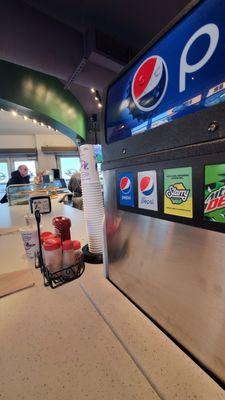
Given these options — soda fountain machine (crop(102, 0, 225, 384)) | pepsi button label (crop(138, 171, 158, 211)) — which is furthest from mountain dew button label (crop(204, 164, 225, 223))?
pepsi button label (crop(138, 171, 158, 211))

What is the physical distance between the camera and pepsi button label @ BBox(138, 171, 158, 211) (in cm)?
42

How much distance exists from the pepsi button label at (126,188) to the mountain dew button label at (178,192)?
0.11 metres

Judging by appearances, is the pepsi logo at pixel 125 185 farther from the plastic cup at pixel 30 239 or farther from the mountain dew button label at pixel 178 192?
the plastic cup at pixel 30 239

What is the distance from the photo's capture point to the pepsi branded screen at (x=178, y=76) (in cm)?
29

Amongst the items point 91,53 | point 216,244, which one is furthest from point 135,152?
point 91,53

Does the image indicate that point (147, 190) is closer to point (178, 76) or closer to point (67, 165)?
point (178, 76)

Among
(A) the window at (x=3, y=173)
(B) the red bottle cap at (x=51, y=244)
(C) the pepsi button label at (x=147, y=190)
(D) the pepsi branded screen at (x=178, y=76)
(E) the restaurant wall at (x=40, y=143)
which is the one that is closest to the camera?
(D) the pepsi branded screen at (x=178, y=76)

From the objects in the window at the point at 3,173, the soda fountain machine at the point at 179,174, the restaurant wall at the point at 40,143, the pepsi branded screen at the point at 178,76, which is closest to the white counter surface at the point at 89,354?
the soda fountain machine at the point at 179,174

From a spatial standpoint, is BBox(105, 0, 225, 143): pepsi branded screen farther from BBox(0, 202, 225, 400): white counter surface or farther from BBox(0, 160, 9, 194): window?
BBox(0, 160, 9, 194): window

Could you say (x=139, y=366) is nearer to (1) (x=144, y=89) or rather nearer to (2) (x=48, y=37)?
(1) (x=144, y=89)

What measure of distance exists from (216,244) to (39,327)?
0.44 metres

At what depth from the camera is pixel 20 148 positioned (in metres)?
6.69

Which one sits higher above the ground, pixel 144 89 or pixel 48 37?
pixel 48 37

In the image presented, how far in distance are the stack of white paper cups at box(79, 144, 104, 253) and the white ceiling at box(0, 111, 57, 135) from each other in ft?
15.7
